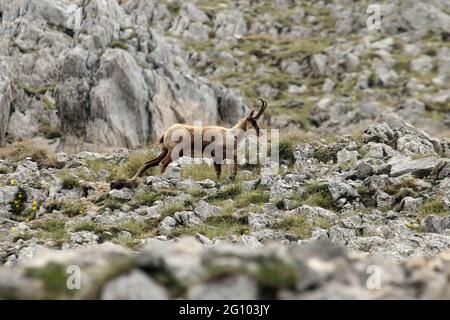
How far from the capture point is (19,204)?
16594 mm

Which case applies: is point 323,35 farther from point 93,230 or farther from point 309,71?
point 93,230

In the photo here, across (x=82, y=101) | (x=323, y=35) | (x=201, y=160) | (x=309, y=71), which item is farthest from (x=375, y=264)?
(x=323, y=35)

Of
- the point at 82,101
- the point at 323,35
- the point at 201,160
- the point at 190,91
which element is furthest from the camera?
the point at 323,35

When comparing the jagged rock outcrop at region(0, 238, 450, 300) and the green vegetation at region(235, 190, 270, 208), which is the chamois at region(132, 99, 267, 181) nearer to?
the green vegetation at region(235, 190, 270, 208)

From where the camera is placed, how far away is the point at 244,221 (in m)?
15.0

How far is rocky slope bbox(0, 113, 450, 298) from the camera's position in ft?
20.2

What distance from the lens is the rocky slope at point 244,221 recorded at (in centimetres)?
617

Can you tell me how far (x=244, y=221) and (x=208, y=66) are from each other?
4159cm

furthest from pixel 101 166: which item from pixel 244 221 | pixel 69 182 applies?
pixel 244 221

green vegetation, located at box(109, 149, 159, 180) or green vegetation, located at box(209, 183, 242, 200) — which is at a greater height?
green vegetation, located at box(109, 149, 159, 180)

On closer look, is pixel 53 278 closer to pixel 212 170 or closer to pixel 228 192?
pixel 228 192

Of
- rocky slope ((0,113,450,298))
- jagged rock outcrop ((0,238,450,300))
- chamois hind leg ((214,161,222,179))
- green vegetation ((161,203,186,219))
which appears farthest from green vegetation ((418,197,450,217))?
jagged rock outcrop ((0,238,450,300))

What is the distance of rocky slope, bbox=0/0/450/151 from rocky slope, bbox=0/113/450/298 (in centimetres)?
953
